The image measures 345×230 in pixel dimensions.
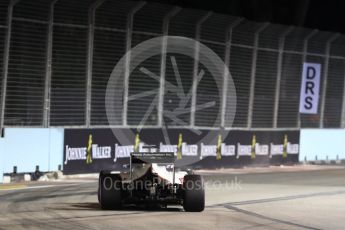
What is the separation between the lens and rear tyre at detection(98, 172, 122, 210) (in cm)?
1065

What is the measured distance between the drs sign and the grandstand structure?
244mm

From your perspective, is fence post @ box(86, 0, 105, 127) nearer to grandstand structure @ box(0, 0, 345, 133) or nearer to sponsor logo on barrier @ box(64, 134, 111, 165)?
grandstand structure @ box(0, 0, 345, 133)

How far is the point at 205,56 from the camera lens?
20031mm

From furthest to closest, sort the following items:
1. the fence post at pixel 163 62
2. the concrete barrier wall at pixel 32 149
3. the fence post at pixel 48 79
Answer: the fence post at pixel 163 62, the fence post at pixel 48 79, the concrete barrier wall at pixel 32 149

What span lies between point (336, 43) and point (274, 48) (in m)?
3.56

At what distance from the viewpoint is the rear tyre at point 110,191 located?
10648 mm

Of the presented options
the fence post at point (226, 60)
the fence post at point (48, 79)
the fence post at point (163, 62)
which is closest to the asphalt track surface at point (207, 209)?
the fence post at point (48, 79)

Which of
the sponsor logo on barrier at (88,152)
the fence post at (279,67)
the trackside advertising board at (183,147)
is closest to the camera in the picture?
the sponsor logo on barrier at (88,152)

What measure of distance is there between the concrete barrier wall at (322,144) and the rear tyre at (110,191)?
1353 cm

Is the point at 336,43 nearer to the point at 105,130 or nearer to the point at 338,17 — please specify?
the point at 338,17

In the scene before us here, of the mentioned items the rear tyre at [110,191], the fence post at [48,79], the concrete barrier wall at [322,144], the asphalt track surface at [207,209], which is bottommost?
→ the asphalt track surface at [207,209]

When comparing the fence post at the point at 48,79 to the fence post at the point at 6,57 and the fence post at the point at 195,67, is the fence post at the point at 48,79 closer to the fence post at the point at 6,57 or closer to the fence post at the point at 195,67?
the fence post at the point at 6,57

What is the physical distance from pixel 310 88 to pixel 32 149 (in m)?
11.6

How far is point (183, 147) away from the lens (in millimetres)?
19500
